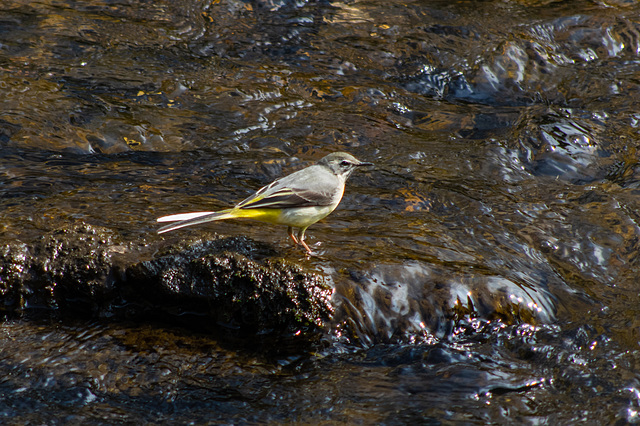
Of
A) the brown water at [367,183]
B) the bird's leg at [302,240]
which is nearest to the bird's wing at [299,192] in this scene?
the bird's leg at [302,240]

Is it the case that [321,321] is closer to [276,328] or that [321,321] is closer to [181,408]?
[276,328]

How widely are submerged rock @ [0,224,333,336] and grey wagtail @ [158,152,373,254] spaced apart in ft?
1.10

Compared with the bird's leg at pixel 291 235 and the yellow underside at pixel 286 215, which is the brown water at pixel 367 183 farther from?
the yellow underside at pixel 286 215

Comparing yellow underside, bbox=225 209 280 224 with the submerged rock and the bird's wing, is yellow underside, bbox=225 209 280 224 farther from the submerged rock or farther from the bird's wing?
the submerged rock

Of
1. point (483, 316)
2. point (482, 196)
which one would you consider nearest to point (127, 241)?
point (483, 316)

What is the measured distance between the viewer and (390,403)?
538cm

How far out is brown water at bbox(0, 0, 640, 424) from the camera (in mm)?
5512

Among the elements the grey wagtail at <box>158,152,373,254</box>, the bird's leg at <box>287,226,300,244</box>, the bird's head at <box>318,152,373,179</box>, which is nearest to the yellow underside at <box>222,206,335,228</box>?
the grey wagtail at <box>158,152,373,254</box>

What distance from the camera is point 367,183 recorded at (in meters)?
9.33

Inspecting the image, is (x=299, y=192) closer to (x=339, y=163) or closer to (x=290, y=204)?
(x=290, y=204)

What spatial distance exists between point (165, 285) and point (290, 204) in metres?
1.57

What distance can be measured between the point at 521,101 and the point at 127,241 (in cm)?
Answer: 789

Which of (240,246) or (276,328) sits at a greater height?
(240,246)

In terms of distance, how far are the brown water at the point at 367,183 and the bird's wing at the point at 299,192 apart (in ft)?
1.98
